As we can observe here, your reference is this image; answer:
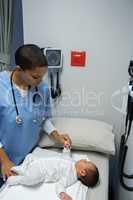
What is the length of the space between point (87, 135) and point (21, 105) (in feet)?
1.88

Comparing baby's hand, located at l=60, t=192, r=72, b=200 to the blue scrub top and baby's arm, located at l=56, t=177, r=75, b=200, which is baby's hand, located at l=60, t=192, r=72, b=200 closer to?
baby's arm, located at l=56, t=177, r=75, b=200

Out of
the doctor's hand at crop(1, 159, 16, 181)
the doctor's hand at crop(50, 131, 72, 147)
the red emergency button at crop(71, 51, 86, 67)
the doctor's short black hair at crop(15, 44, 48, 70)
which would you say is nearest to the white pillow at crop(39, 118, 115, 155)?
the doctor's hand at crop(50, 131, 72, 147)

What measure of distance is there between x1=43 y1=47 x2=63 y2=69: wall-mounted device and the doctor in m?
0.36

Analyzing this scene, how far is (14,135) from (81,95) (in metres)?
0.81

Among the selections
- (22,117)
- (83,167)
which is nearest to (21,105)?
(22,117)

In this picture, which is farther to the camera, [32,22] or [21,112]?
[32,22]

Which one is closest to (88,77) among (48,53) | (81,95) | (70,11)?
(81,95)

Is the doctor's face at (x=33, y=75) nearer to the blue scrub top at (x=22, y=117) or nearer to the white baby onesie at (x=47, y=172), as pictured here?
the blue scrub top at (x=22, y=117)

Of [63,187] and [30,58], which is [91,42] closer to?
[30,58]

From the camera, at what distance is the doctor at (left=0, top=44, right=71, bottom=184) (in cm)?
150

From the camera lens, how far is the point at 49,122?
6.29ft

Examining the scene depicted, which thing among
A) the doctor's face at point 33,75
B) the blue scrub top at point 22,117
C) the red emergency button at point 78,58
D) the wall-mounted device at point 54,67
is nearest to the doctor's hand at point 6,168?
the blue scrub top at point 22,117

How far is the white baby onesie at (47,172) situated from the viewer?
151cm

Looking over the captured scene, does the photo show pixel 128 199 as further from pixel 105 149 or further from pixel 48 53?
pixel 48 53
